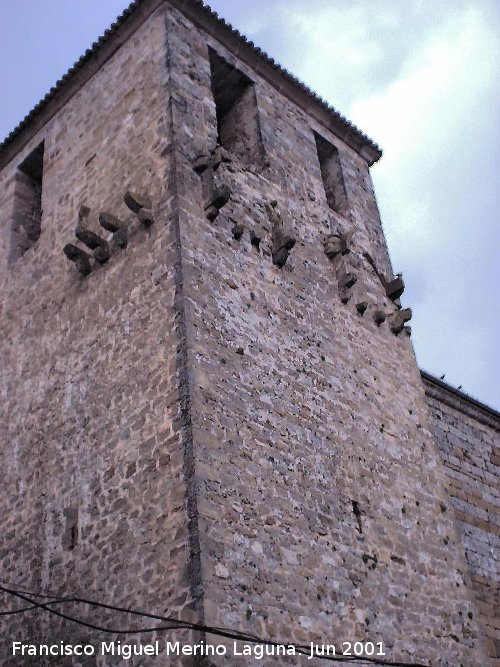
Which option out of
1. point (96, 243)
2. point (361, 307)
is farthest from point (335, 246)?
point (96, 243)

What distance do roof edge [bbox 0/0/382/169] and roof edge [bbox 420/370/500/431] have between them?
12.8 feet

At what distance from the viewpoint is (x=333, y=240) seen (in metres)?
9.64

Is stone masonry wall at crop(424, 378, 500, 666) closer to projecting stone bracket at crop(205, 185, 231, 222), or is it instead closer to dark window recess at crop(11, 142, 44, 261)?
projecting stone bracket at crop(205, 185, 231, 222)

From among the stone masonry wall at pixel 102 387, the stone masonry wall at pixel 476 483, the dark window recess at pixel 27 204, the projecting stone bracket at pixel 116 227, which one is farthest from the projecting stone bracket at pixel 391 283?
the dark window recess at pixel 27 204

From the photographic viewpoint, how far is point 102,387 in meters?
7.48

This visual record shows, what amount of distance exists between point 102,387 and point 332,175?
17.7 ft

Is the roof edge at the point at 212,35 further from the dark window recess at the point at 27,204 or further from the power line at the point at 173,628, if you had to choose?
the power line at the point at 173,628

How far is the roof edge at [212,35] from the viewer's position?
991cm

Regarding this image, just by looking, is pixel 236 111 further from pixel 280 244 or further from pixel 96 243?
pixel 96 243

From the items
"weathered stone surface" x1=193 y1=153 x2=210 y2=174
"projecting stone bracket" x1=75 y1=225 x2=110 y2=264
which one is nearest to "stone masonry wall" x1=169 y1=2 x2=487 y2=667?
"weathered stone surface" x1=193 y1=153 x2=210 y2=174

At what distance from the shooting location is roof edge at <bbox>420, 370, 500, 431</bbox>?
1027cm

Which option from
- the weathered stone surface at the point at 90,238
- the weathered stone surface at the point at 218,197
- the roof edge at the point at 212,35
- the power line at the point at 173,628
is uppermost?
the roof edge at the point at 212,35

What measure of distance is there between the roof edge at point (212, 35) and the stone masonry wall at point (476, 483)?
419 centimetres

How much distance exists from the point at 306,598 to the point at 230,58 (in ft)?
23.2
